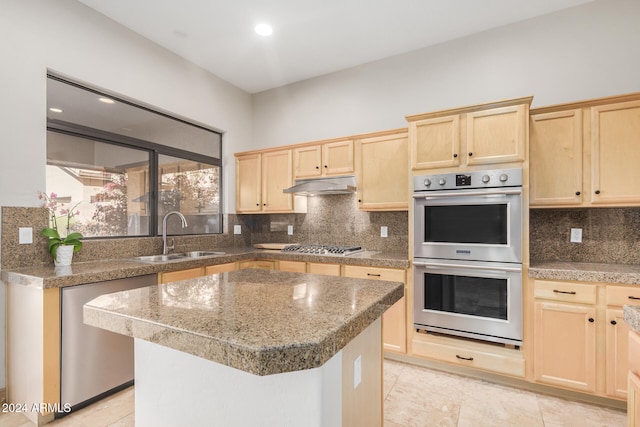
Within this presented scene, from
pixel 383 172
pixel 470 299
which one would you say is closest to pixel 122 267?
pixel 383 172

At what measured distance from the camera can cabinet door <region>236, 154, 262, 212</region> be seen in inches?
154

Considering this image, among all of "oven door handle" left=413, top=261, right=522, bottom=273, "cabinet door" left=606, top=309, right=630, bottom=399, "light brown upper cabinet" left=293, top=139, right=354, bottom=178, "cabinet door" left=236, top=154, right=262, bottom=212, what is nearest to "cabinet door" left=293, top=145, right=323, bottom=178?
"light brown upper cabinet" left=293, top=139, right=354, bottom=178

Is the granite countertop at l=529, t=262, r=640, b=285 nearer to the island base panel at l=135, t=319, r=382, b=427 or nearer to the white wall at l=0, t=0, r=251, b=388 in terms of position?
Result: the island base panel at l=135, t=319, r=382, b=427

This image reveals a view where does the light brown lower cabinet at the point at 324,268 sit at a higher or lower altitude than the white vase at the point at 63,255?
lower

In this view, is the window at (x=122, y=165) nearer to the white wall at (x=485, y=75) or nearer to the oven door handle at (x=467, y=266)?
the white wall at (x=485, y=75)

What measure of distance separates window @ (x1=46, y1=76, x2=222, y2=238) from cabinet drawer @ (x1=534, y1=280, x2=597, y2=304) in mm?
3400

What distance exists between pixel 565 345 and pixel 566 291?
38 centimetres

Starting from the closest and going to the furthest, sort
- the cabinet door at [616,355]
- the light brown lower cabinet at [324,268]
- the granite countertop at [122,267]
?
the granite countertop at [122,267] → the cabinet door at [616,355] → the light brown lower cabinet at [324,268]

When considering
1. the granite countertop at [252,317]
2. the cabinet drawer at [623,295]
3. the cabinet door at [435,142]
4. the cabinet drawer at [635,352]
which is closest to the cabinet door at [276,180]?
the cabinet door at [435,142]

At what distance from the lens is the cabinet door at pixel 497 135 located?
2.31 m

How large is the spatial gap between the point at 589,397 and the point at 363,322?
2308mm

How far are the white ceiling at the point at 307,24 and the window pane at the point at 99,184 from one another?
3.81 ft

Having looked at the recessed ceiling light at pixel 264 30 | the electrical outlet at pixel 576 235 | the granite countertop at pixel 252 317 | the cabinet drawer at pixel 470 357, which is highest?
the recessed ceiling light at pixel 264 30

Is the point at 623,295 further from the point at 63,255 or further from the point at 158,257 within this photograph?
the point at 63,255
